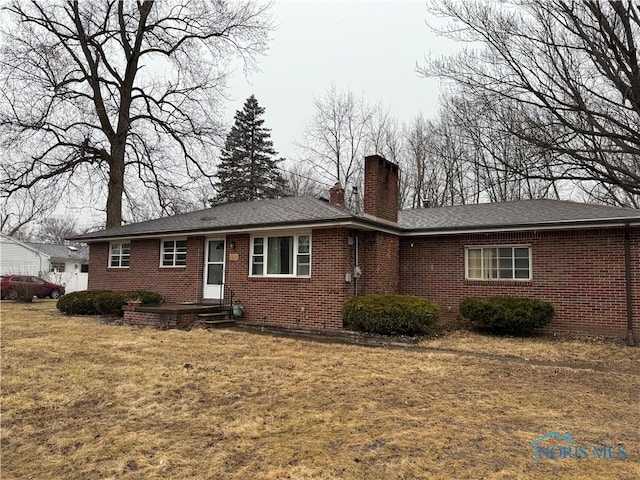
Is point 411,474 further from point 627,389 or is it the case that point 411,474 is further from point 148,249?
point 148,249

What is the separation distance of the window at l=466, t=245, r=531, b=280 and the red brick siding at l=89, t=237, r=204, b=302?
26.8ft

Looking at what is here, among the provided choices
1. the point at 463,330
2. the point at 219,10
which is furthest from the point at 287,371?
the point at 219,10

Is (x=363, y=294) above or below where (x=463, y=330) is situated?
above

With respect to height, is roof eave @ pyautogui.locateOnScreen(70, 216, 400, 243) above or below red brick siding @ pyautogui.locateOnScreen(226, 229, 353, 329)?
above

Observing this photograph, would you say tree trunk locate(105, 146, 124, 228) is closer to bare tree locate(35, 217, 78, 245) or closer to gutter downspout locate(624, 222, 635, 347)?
gutter downspout locate(624, 222, 635, 347)

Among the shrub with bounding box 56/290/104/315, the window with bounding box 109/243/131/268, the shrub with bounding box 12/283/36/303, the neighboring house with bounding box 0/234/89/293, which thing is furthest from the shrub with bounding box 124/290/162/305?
the neighboring house with bounding box 0/234/89/293

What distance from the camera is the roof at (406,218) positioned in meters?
10.8

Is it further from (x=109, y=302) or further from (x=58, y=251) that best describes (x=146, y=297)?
(x=58, y=251)

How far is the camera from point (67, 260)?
36.8 metres

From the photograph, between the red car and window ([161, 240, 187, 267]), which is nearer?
window ([161, 240, 187, 267])

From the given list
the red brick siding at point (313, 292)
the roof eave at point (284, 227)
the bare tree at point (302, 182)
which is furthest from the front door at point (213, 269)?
the bare tree at point (302, 182)

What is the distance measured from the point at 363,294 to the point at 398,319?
220 centimetres

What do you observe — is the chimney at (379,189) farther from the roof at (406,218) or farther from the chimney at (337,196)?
the chimney at (337,196)

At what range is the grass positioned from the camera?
357 cm
